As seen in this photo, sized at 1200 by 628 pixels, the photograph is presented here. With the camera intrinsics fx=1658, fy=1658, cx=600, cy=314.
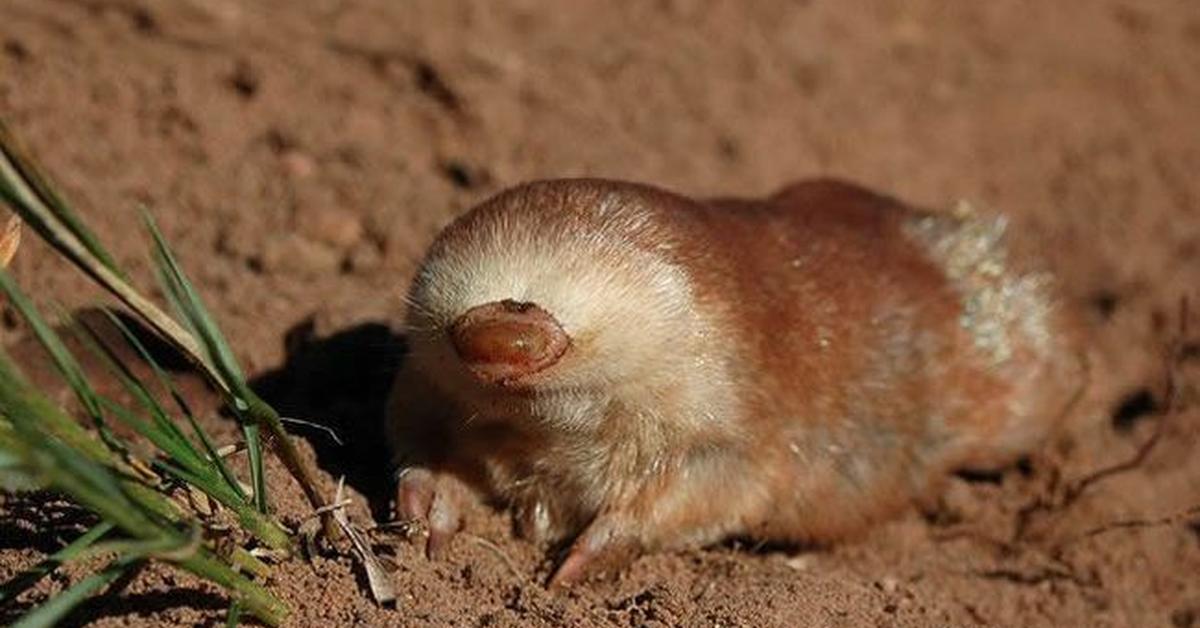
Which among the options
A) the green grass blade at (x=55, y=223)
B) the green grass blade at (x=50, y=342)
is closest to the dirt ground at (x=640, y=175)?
the green grass blade at (x=50, y=342)

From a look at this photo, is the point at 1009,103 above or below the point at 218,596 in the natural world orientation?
above

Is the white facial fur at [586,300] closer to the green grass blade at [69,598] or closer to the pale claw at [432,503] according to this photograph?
the pale claw at [432,503]

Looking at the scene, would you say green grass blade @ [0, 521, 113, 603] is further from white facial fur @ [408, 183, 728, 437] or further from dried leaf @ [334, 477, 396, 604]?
white facial fur @ [408, 183, 728, 437]

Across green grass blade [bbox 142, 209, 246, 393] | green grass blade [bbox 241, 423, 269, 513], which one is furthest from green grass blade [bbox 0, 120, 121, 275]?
green grass blade [bbox 241, 423, 269, 513]

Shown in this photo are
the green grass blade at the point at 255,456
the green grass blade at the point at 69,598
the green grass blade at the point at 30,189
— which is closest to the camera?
the green grass blade at the point at 69,598

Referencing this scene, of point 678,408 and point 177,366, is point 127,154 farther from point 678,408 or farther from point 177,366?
point 678,408

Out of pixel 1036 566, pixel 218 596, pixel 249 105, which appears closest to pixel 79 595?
pixel 218 596

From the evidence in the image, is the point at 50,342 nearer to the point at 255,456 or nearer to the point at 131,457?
the point at 131,457
